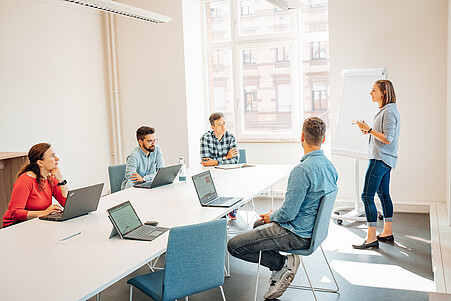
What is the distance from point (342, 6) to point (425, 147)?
6.86 ft

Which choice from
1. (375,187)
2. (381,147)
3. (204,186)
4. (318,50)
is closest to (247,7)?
(318,50)

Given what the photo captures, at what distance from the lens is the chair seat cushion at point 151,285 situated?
254cm

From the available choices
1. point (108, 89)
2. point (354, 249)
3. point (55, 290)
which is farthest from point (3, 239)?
point (108, 89)

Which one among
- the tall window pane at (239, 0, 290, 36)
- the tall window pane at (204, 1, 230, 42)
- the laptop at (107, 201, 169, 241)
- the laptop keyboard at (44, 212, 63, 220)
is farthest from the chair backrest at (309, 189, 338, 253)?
the tall window pane at (204, 1, 230, 42)

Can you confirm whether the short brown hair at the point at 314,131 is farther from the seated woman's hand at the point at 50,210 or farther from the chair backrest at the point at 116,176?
the chair backrest at the point at 116,176

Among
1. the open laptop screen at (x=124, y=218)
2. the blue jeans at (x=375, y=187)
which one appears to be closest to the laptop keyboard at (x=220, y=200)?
the open laptop screen at (x=124, y=218)

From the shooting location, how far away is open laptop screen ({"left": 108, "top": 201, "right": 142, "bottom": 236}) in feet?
9.02

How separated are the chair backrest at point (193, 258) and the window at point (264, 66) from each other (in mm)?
4660

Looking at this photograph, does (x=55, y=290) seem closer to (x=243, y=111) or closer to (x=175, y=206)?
(x=175, y=206)

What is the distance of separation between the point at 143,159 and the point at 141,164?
2.6 inches

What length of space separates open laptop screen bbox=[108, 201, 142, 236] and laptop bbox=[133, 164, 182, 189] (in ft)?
4.12

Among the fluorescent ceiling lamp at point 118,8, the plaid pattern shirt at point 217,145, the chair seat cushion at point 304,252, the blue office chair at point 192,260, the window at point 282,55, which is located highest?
the fluorescent ceiling lamp at point 118,8

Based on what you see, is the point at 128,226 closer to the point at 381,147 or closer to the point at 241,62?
the point at 381,147

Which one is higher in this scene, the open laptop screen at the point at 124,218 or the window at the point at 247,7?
the window at the point at 247,7
